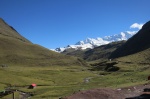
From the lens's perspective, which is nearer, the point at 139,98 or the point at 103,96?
the point at 139,98

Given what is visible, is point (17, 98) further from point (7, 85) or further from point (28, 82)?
point (28, 82)

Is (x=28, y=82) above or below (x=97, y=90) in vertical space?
above

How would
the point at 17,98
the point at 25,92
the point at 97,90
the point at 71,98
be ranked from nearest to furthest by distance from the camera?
the point at 71,98 < the point at 97,90 < the point at 17,98 < the point at 25,92

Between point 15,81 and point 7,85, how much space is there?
9982mm

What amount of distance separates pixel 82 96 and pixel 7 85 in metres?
80.8

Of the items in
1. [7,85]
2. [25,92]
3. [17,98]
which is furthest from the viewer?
[7,85]

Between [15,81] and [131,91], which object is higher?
[15,81]

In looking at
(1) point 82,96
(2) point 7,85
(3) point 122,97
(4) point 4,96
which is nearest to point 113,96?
(3) point 122,97

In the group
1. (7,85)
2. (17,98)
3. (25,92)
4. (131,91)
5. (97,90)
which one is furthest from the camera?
(7,85)

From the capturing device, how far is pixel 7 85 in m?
122

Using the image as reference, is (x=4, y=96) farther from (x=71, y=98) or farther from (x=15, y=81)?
(x=71, y=98)

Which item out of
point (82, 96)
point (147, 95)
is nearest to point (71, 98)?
point (82, 96)

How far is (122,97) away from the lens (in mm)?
47906

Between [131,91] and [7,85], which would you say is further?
[7,85]
